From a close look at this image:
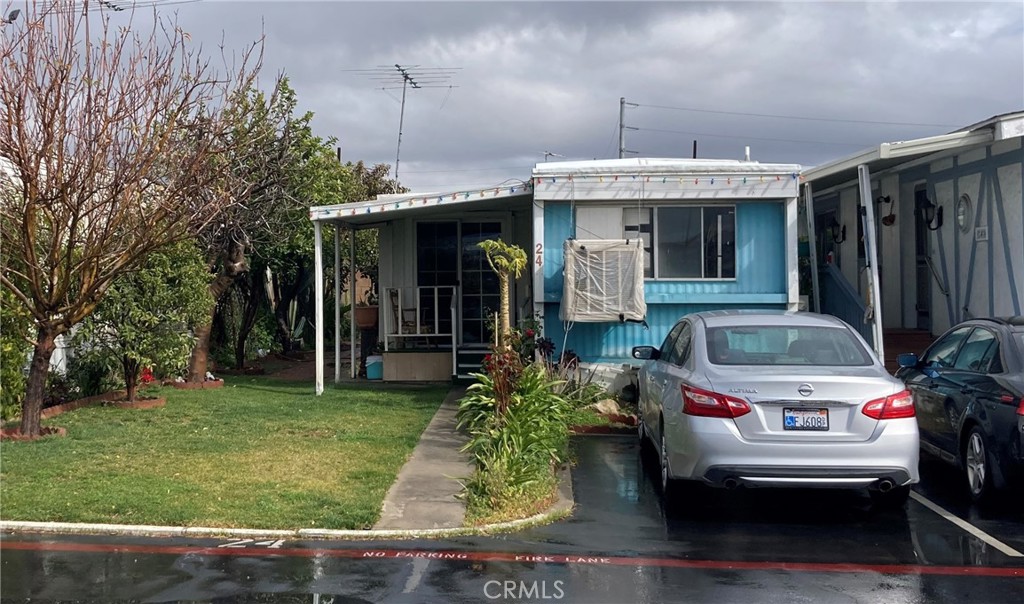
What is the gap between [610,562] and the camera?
5.94 metres

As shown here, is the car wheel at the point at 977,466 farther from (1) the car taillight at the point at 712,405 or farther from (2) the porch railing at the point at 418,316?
(2) the porch railing at the point at 418,316

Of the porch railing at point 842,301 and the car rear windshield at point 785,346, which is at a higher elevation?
the porch railing at point 842,301

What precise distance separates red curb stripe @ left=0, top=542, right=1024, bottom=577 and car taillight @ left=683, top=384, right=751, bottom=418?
112 centimetres

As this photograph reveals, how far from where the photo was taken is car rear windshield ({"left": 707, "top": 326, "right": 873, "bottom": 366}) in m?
7.34

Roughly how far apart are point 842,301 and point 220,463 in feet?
31.8

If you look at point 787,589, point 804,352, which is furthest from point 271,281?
point 787,589

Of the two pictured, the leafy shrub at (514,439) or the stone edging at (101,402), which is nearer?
the leafy shrub at (514,439)

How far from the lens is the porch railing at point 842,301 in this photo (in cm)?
1280

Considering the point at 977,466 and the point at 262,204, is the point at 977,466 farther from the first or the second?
the point at 262,204

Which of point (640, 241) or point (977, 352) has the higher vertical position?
point (640, 241)

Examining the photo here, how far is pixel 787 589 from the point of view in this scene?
541cm

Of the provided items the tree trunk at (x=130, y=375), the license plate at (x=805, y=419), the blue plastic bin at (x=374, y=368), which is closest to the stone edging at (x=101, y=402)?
the tree trunk at (x=130, y=375)

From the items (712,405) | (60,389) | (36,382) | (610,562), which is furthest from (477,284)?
(610,562)

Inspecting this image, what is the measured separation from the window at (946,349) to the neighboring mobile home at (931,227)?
2430 millimetres
